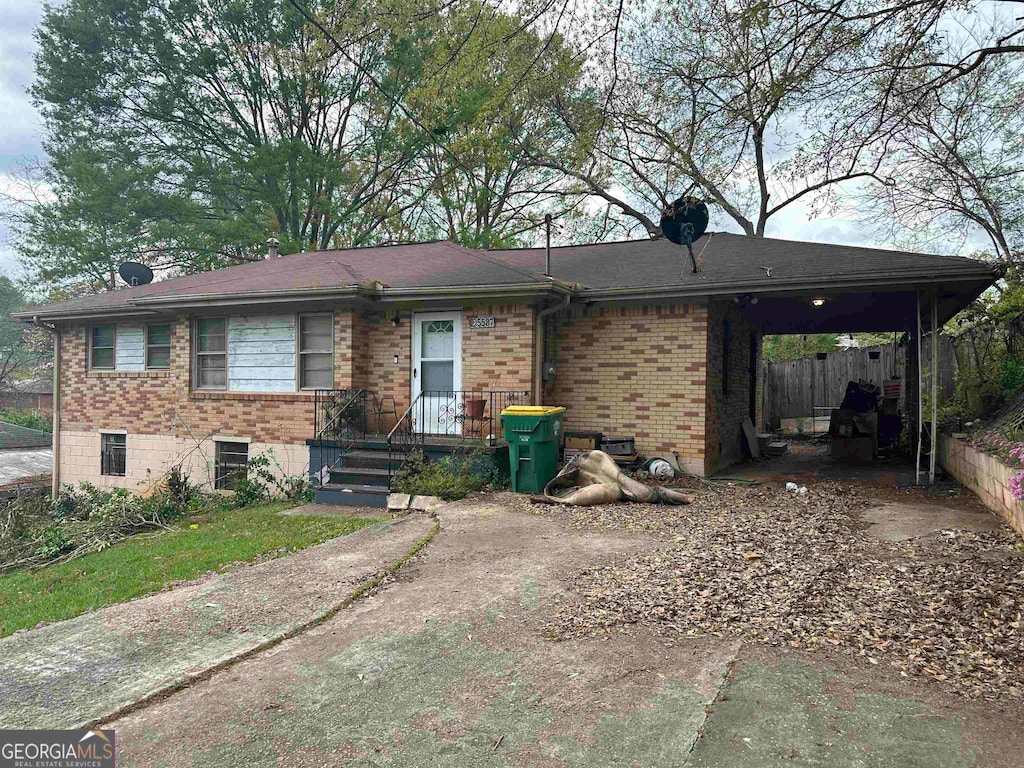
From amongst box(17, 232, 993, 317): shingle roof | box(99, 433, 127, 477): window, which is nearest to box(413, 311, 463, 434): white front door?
box(17, 232, 993, 317): shingle roof

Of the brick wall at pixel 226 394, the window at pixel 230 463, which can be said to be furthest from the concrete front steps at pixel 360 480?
the window at pixel 230 463

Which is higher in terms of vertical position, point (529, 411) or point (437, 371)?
point (437, 371)

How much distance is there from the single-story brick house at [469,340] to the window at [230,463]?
1.5 inches

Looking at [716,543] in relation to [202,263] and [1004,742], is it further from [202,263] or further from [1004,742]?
[202,263]

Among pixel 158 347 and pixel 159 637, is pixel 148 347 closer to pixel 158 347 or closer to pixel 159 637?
pixel 158 347

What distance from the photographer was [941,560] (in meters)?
4.92

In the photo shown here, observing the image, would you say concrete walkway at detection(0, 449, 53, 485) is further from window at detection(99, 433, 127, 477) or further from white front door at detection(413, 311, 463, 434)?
white front door at detection(413, 311, 463, 434)

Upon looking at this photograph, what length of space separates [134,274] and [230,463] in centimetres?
748

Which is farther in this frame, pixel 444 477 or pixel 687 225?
pixel 687 225

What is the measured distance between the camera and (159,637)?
153 inches

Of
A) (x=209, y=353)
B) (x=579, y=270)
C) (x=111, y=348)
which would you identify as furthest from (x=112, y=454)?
(x=579, y=270)

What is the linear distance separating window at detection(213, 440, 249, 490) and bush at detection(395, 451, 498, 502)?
402cm

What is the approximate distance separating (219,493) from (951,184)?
17343 millimetres

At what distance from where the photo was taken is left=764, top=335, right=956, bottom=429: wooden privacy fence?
16.4 metres
